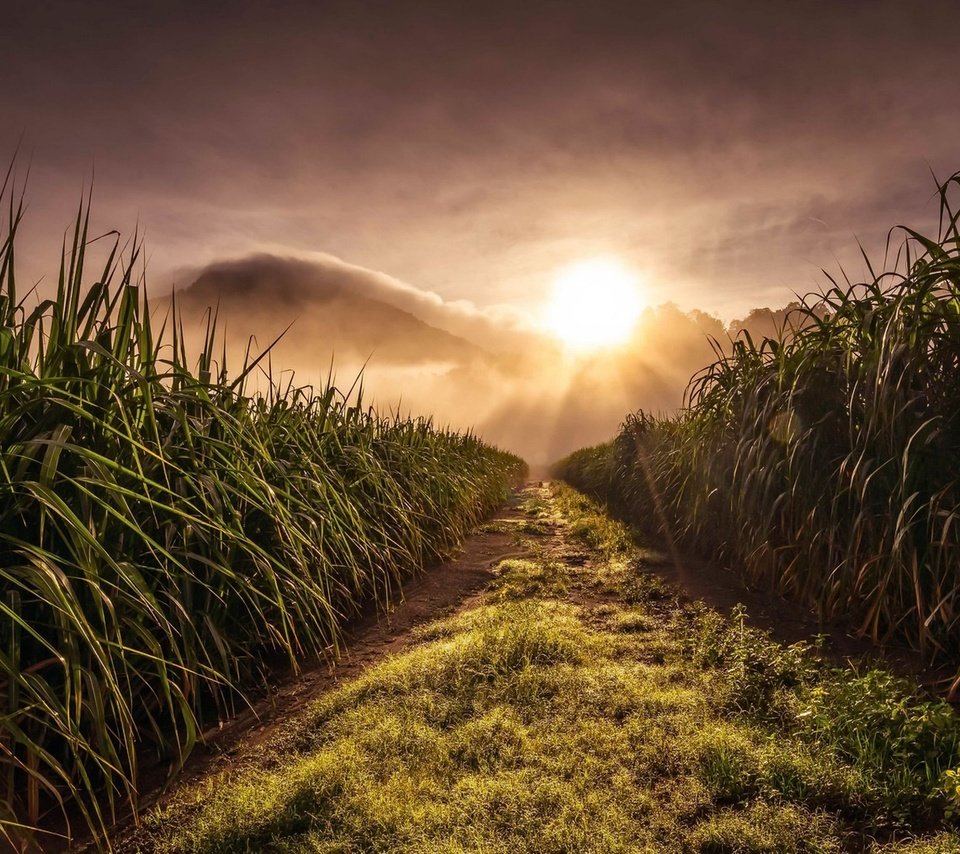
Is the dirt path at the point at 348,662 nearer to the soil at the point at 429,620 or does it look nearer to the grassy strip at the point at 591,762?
the soil at the point at 429,620

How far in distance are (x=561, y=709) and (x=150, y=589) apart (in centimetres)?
165

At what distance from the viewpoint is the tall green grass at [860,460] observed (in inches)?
106

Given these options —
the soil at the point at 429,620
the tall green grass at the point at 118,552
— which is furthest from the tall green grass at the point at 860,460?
the tall green grass at the point at 118,552

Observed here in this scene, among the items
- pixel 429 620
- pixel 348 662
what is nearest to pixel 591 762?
pixel 348 662

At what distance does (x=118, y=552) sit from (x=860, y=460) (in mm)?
3401

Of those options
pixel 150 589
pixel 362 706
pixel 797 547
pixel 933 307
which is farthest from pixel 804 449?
pixel 150 589

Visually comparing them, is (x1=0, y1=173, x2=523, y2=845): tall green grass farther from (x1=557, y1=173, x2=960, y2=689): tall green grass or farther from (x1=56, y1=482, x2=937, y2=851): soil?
(x1=557, y1=173, x2=960, y2=689): tall green grass

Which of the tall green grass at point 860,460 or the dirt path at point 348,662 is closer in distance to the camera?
the dirt path at point 348,662

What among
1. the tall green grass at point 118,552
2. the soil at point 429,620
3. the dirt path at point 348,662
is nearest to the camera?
the tall green grass at point 118,552

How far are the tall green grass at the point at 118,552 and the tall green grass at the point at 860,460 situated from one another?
273 cm

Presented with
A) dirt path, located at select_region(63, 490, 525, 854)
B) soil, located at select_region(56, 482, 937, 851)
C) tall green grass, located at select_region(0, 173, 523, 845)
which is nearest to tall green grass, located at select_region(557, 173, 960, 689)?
soil, located at select_region(56, 482, 937, 851)

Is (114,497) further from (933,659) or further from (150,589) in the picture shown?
(933,659)

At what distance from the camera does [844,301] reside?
3.82 metres

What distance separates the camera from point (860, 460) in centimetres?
306
